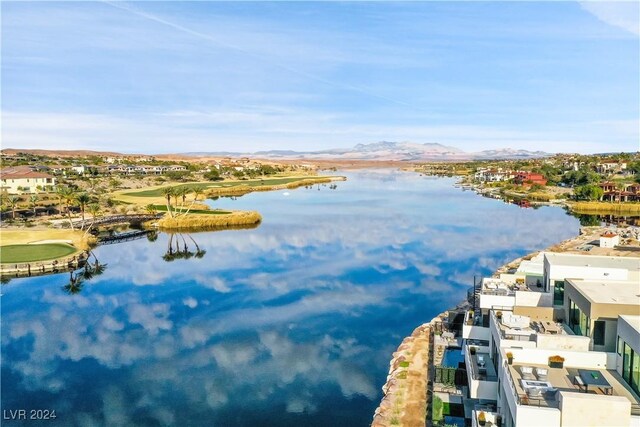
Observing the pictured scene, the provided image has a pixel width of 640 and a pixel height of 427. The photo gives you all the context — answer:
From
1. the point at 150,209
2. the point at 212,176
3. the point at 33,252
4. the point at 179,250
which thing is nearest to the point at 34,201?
the point at 150,209

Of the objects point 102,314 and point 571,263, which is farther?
point 102,314

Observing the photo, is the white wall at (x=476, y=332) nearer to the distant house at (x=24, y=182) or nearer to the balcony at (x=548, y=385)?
the balcony at (x=548, y=385)

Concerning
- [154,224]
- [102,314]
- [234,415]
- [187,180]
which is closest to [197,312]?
[102,314]

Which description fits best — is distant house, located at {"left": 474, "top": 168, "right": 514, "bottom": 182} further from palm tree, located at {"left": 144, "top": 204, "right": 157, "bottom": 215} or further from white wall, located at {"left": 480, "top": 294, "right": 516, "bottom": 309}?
white wall, located at {"left": 480, "top": 294, "right": 516, "bottom": 309}

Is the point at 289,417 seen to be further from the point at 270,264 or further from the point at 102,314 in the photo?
the point at 270,264

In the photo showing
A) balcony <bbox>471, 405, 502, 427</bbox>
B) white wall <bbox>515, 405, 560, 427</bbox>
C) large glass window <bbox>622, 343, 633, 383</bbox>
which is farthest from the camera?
balcony <bbox>471, 405, 502, 427</bbox>

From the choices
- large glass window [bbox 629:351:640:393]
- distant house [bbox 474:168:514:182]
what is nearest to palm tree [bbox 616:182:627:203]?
distant house [bbox 474:168:514:182]
